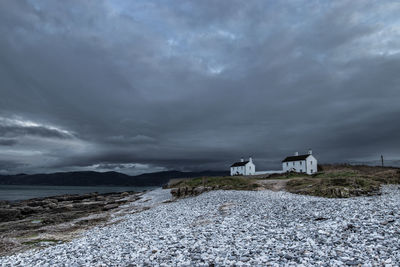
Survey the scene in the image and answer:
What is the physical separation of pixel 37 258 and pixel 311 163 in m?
67.4

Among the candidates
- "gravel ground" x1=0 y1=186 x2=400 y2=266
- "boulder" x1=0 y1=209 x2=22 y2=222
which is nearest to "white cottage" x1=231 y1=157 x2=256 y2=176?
"boulder" x1=0 y1=209 x2=22 y2=222

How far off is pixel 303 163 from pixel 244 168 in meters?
20.5

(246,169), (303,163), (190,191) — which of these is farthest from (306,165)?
(190,191)

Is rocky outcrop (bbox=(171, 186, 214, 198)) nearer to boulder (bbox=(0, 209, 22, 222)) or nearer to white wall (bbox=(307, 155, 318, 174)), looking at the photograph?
boulder (bbox=(0, 209, 22, 222))

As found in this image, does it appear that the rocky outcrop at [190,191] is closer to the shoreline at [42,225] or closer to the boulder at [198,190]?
the boulder at [198,190]

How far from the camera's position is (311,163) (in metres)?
66.7

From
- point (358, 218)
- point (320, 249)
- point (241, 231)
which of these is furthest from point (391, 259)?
point (241, 231)

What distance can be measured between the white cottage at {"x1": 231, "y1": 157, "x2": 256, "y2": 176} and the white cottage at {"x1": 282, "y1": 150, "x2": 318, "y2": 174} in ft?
45.2

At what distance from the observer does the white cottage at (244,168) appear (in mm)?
81531

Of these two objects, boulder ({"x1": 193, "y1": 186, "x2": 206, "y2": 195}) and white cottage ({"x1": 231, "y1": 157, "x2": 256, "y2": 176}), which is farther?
white cottage ({"x1": 231, "y1": 157, "x2": 256, "y2": 176})

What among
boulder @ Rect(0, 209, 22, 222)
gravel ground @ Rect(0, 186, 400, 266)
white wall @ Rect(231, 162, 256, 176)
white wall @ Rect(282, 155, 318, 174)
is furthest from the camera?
white wall @ Rect(231, 162, 256, 176)

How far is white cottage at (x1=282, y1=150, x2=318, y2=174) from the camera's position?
6569 cm

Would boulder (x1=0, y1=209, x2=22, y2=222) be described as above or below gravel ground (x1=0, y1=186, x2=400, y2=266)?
below

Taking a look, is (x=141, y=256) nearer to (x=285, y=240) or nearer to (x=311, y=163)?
(x=285, y=240)
